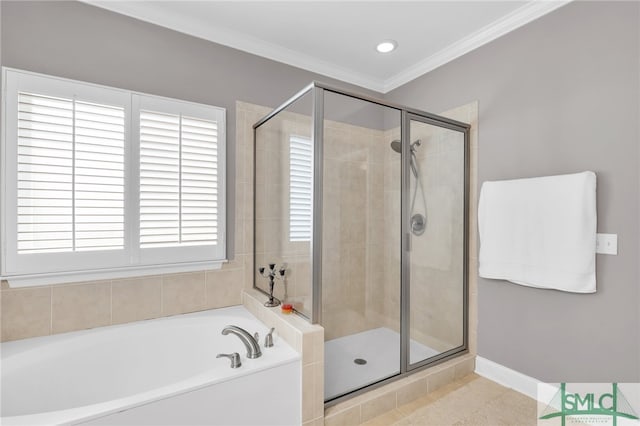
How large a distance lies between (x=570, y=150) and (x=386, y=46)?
4.92 feet

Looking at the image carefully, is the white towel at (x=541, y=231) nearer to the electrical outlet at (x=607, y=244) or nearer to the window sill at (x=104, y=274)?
the electrical outlet at (x=607, y=244)

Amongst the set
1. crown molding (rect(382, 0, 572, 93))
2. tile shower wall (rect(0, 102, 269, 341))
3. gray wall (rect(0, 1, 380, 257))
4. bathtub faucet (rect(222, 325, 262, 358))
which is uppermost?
crown molding (rect(382, 0, 572, 93))

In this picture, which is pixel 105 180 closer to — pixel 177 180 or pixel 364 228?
pixel 177 180

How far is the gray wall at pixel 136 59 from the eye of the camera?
5.57ft

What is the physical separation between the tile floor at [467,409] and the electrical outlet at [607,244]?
104 centimetres

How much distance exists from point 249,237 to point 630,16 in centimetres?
261

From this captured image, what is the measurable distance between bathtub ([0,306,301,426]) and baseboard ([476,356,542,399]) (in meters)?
1.47

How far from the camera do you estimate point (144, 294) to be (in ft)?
6.56

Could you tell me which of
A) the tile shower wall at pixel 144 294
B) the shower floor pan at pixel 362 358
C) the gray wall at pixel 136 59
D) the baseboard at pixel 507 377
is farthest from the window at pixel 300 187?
the baseboard at pixel 507 377

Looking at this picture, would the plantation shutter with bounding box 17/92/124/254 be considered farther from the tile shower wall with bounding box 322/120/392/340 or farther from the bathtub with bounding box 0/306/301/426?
the tile shower wall with bounding box 322/120/392/340

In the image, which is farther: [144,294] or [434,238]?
[434,238]

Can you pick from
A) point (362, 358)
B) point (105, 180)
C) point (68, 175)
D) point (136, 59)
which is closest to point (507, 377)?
point (362, 358)

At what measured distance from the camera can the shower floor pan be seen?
182 centimetres

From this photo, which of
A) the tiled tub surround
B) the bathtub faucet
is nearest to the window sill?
the bathtub faucet
